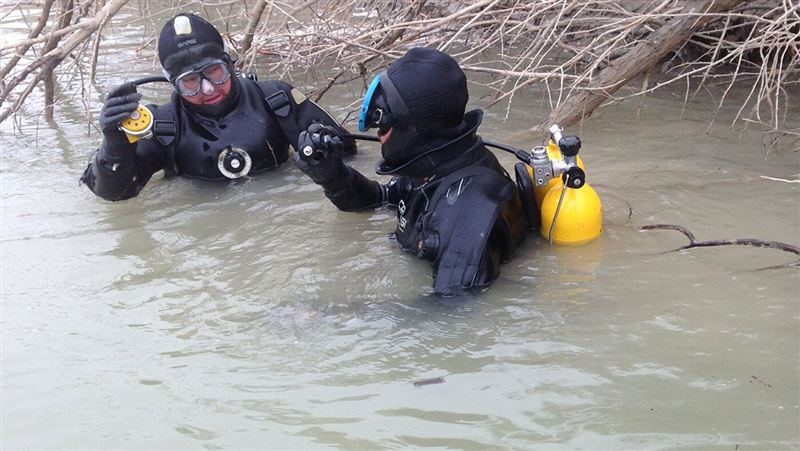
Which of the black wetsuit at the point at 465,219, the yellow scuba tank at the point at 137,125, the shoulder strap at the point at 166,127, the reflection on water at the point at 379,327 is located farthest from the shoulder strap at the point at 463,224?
the shoulder strap at the point at 166,127

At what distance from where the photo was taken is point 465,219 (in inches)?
131

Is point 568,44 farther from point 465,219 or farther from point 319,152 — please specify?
point 465,219

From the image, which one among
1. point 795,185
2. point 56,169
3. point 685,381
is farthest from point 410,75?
point 56,169

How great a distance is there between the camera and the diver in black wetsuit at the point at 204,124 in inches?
173

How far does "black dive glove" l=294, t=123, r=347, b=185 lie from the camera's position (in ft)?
11.9

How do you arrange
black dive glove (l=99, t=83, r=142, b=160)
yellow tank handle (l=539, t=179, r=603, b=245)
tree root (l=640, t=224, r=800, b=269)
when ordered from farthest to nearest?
black dive glove (l=99, t=83, r=142, b=160) < yellow tank handle (l=539, t=179, r=603, b=245) < tree root (l=640, t=224, r=800, b=269)

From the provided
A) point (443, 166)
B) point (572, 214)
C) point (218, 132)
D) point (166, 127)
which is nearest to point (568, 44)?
point (218, 132)

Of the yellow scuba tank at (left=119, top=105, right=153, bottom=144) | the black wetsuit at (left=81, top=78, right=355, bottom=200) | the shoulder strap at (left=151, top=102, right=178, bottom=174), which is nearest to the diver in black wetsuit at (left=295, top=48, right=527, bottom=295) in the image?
the yellow scuba tank at (left=119, top=105, right=153, bottom=144)

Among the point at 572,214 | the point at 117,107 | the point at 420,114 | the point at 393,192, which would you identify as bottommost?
the point at 393,192

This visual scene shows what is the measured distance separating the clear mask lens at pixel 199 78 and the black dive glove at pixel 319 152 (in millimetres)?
1048

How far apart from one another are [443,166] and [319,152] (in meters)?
0.57

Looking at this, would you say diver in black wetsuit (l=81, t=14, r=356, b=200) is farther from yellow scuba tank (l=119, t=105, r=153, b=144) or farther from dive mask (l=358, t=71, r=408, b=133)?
dive mask (l=358, t=71, r=408, b=133)

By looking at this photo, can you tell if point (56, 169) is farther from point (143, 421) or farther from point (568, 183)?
point (568, 183)

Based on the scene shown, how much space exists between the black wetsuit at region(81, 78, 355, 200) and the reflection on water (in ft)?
0.64
